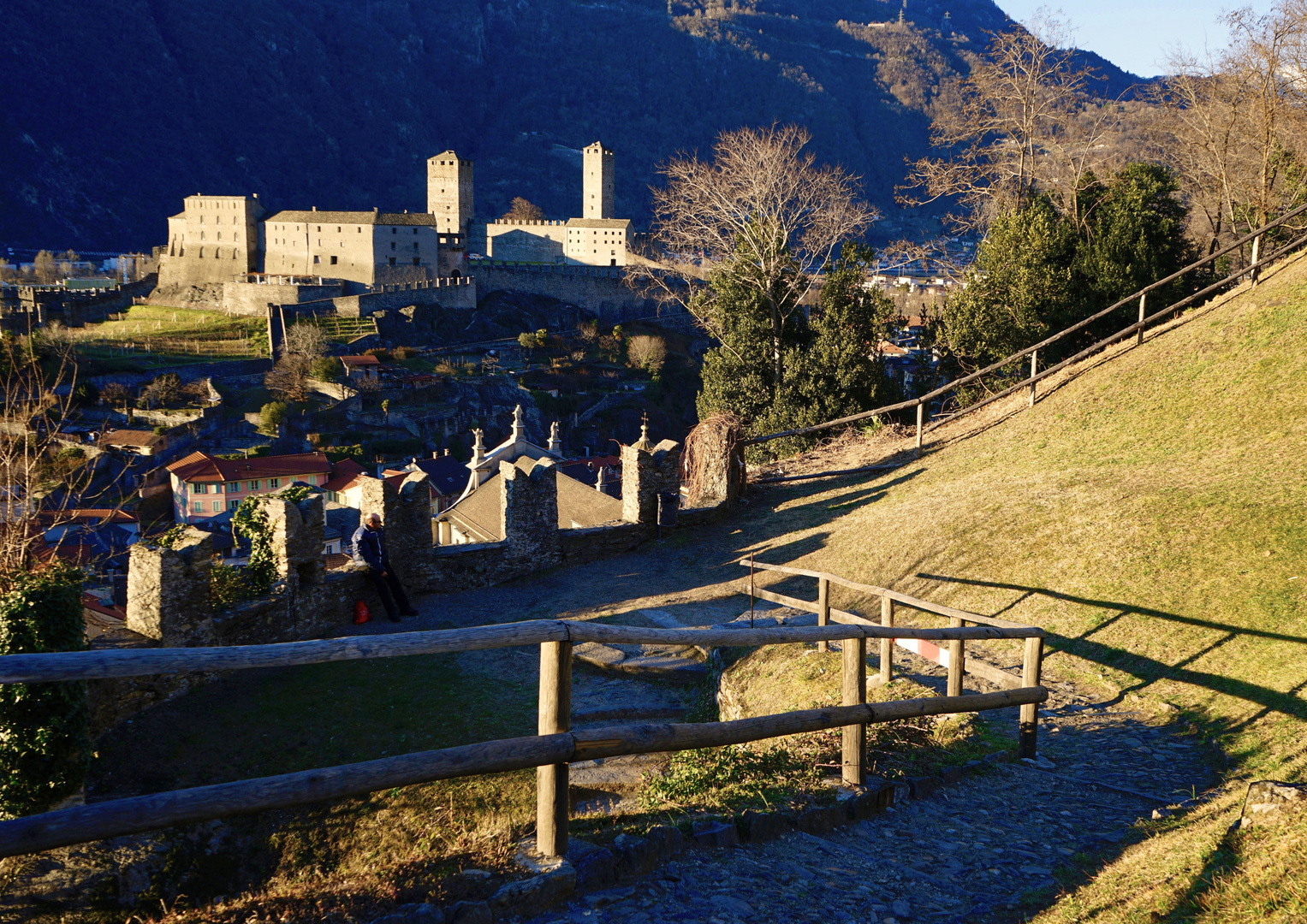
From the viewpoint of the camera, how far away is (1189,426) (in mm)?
11781

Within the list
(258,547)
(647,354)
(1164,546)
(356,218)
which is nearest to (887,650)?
(1164,546)

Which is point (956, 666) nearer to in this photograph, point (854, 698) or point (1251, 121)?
point (854, 698)

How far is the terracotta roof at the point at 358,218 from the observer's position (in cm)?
8769

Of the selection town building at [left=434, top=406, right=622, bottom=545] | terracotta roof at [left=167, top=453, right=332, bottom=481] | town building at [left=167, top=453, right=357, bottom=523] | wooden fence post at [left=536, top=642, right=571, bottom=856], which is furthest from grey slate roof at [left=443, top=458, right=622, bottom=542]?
terracotta roof at [left=167, top=453, right=332, bottom=481]

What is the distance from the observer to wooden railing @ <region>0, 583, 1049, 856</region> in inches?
119

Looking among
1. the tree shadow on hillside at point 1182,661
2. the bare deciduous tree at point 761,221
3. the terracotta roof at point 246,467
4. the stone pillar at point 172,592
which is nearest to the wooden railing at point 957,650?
the tree shadow on hillside at point 1182,661

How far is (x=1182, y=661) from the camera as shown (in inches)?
287

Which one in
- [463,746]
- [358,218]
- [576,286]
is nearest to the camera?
[463,746]

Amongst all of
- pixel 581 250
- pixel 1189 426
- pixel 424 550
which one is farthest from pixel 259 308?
pixel 1189 426

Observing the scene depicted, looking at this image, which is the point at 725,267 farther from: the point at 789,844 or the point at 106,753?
the point at 789,844

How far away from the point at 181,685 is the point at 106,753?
124cm

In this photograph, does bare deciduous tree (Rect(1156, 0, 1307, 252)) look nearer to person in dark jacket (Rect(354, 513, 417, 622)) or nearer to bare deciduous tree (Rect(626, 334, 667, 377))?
person in dark jacket (Rect(354, 513, 417, 622))

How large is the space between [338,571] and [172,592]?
2527 millimetres

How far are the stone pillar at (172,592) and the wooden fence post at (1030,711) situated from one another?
823 cm
